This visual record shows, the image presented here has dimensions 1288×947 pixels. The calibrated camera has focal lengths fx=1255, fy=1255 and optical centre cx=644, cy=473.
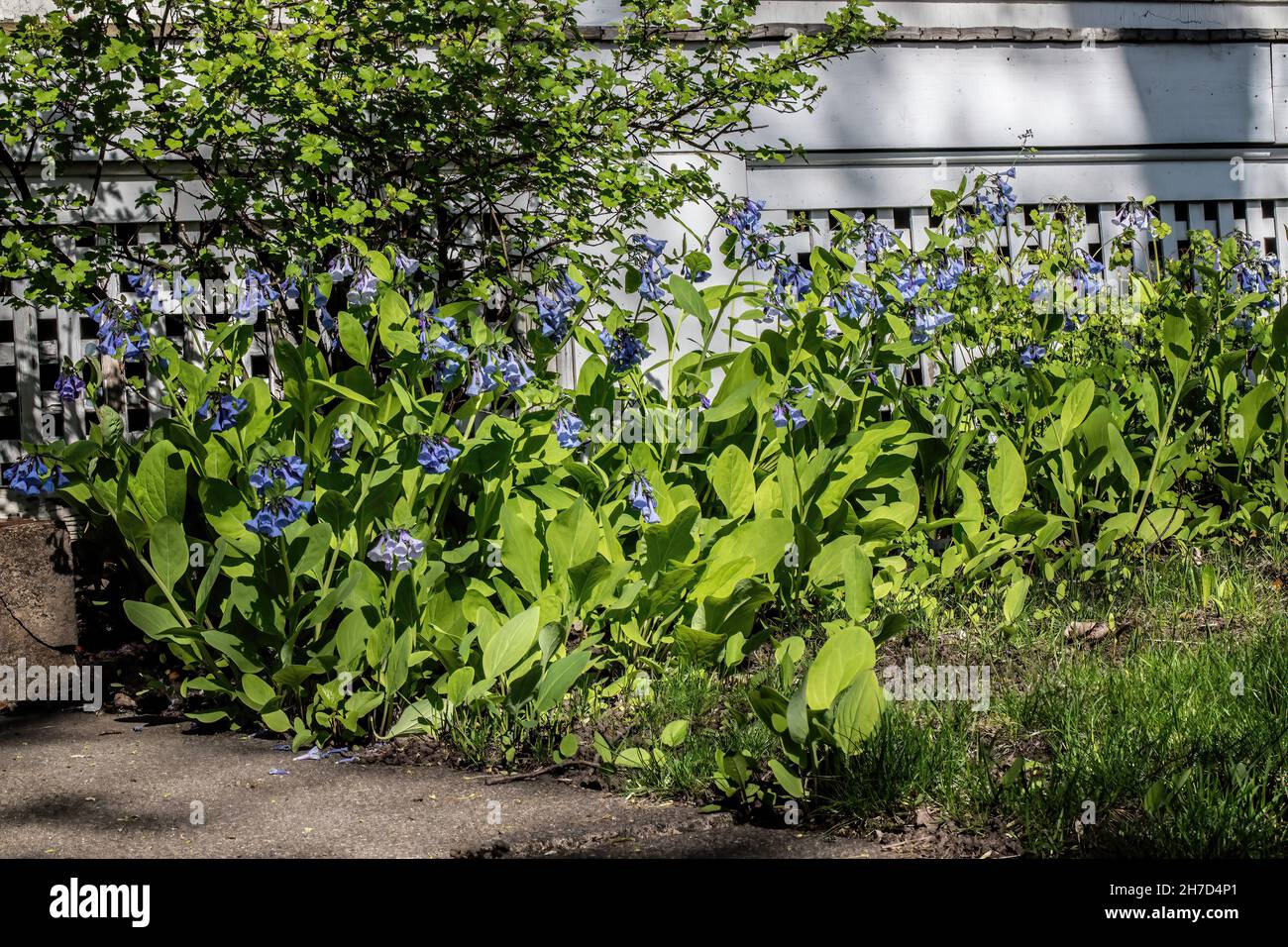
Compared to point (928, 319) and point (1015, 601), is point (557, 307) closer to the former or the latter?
point (928, 319)

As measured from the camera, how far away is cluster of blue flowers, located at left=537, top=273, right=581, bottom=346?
3.64 meters

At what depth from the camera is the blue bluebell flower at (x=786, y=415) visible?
3.95m

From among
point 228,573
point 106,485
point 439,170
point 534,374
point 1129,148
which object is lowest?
point 228,573

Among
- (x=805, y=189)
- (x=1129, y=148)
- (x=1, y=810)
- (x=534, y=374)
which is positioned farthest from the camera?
(x=1129, y=148)

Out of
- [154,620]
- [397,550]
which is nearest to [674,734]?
[397,550]

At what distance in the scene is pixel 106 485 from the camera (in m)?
3.66

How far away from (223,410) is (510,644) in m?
1.05

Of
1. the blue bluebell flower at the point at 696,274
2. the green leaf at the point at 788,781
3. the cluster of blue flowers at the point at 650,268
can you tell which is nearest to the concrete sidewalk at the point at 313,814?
the green leaf at the point at 788,781

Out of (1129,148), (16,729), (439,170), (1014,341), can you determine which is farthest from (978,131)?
(16,729)

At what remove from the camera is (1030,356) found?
4508mm

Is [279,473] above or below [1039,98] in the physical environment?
below

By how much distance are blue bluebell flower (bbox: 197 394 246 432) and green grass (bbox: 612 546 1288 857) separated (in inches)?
54.7

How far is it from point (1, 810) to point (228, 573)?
2.70 feet
